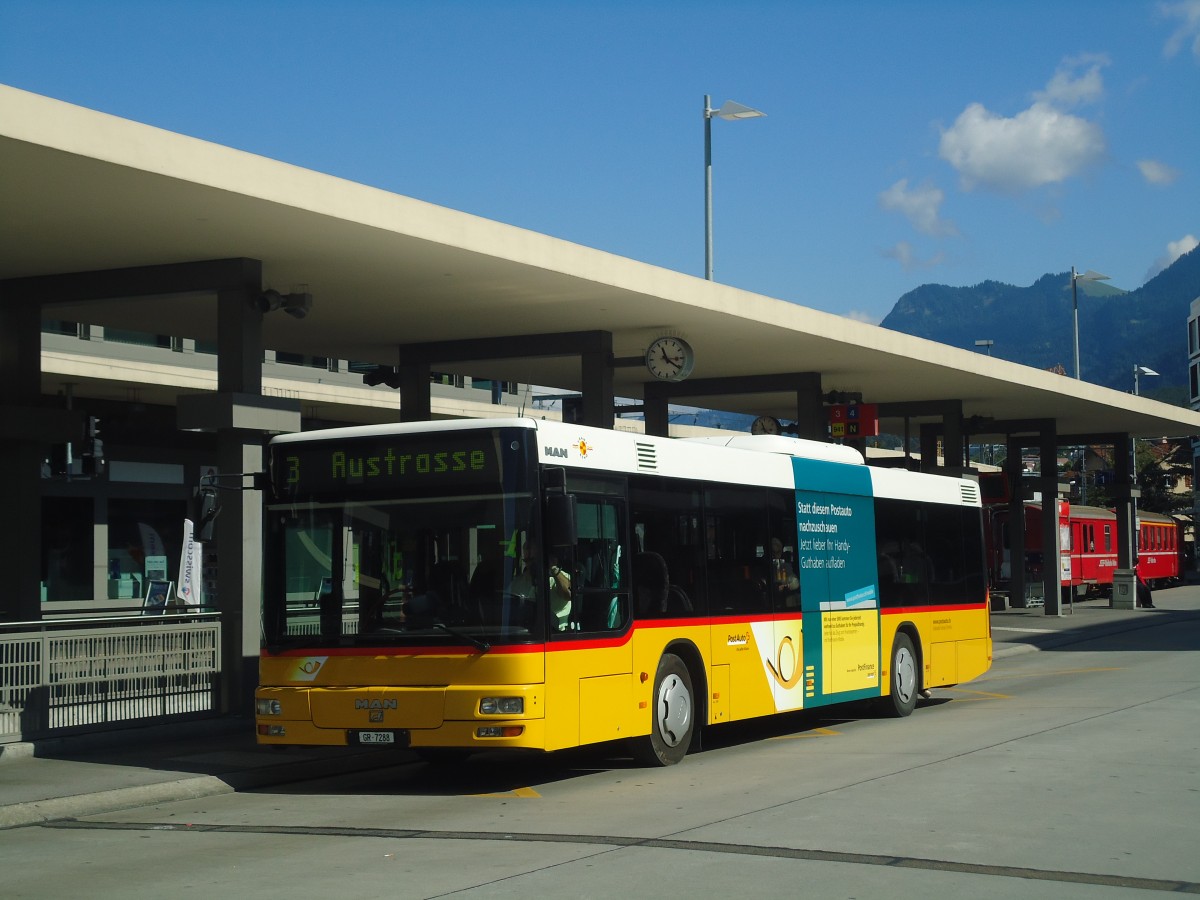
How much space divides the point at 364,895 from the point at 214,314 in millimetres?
14947

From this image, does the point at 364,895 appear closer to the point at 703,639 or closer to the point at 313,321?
the point at 703,639

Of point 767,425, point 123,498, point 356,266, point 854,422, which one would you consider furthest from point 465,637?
point 767,425

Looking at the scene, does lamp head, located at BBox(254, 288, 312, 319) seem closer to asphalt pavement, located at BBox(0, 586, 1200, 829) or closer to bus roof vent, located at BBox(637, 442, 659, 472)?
asphalt pavement, located at BBox(0, 586, 1200, 829)

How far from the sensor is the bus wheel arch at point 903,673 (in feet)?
59.3

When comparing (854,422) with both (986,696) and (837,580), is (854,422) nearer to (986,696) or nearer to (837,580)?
(986,696)

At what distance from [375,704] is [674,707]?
2.92m

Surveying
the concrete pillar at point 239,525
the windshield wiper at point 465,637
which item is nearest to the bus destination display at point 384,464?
the windshield wiper at point 465,637

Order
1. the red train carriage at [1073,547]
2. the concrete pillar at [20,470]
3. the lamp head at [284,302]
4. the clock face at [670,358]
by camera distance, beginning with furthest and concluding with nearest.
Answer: the red train carriage at [1073,547]
the clock face at [670,358]
the concrete pillar at [20,470]
the lamp head at [284,302]

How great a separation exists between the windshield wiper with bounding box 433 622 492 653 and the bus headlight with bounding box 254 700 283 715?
1626 mm

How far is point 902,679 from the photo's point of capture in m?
18.3

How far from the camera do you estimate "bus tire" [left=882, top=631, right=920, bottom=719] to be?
18.1 meters

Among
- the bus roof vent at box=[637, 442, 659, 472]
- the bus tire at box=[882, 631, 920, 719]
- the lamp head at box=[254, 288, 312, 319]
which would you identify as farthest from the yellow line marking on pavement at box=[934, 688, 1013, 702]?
the lamp head at box=[254, 288, 312, 319]

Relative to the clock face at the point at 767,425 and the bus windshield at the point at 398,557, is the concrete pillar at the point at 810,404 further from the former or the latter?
the bus windshield at the point at 398,557

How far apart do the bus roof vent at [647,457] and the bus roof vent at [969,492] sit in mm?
7611
